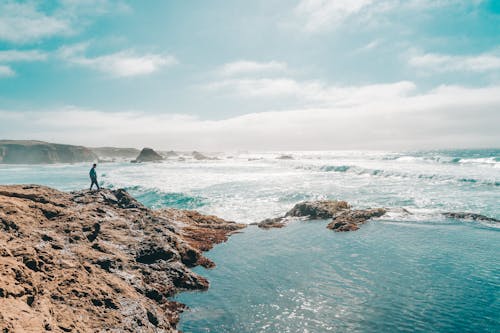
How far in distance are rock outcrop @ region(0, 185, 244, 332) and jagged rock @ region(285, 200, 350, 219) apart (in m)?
13.1

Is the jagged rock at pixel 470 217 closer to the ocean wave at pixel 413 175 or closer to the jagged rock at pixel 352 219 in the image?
the jagged rock at pixel 352 219

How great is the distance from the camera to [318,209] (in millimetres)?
31562

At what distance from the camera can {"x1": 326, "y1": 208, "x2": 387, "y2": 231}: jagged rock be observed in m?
25.3

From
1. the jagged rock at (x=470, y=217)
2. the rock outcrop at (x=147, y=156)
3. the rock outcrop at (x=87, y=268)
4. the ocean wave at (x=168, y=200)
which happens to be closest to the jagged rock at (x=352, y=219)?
the jagged rock at (x=470, y=217)

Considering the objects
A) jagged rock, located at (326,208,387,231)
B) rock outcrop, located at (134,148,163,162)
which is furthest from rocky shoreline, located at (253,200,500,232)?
rock outcrop, located at (134,148,163,162)

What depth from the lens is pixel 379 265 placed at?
1627 centimetres

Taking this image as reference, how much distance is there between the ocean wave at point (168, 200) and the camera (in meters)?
42.1

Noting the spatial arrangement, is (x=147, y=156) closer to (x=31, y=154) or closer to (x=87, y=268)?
(x=31, y=154)

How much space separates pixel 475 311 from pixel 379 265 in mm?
5018


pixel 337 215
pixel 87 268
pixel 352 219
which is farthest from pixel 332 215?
pixel 87 268

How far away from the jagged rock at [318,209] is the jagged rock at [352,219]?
128 centimetres

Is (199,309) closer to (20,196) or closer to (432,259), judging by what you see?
(20,196)

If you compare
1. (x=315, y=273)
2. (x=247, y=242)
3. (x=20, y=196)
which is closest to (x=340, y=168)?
(x=247, y=242)

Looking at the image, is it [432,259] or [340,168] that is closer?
[432,259]
